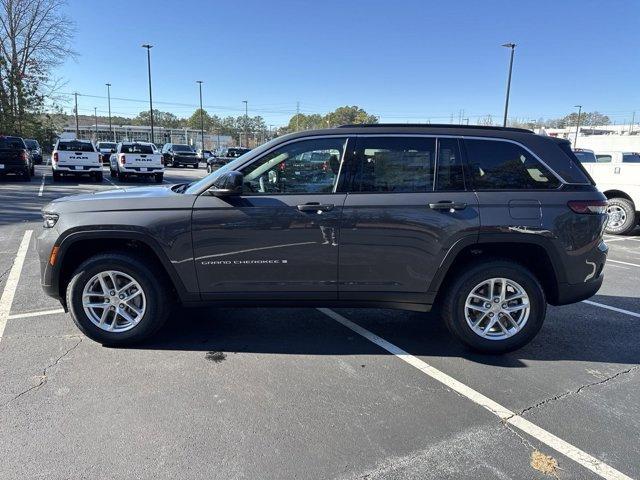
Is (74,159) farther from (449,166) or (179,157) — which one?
(449,166)

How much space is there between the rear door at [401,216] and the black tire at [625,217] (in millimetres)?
8449

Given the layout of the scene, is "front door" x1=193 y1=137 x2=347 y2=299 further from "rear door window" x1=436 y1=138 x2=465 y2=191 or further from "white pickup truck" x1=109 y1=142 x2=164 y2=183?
"white pickup truck" x1=109 y1=142 x2=164 y2=183

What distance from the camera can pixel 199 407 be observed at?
3.12m

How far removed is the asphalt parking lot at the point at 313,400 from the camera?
2.59 metres

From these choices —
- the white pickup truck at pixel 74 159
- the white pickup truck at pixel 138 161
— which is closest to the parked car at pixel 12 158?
the white pickup truck at pixel 74 159

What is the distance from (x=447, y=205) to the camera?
371 cm

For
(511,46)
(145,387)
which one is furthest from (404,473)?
(511,46)

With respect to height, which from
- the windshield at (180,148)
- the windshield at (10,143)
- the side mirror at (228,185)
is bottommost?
the side mirror at (228,185)

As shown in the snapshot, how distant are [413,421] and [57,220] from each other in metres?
3.25

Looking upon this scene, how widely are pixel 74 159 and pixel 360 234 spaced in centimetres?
1884

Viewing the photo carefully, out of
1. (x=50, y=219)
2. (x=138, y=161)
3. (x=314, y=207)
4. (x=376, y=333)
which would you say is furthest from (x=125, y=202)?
(x=138, y=161)

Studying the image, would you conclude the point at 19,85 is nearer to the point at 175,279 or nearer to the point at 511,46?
the point at 511,46

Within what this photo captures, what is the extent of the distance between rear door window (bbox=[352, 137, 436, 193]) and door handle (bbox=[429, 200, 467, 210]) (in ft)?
0.49

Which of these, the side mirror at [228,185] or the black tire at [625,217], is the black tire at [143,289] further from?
the black tire at [625,217]
